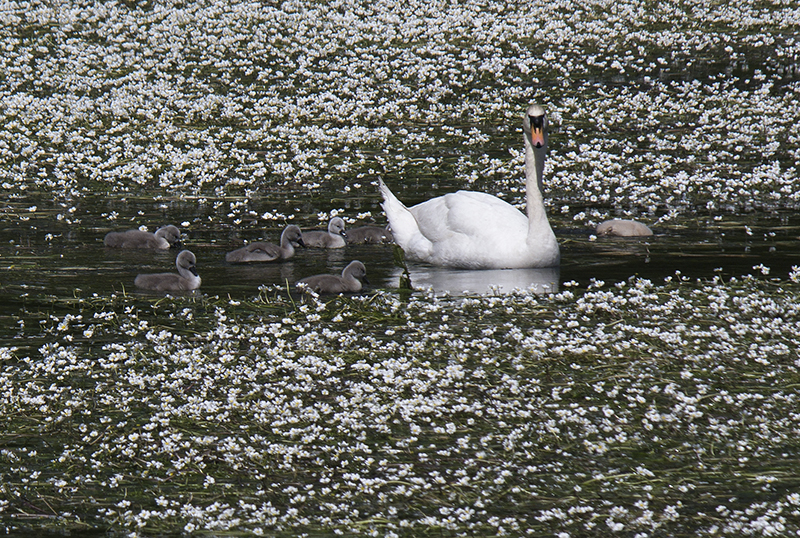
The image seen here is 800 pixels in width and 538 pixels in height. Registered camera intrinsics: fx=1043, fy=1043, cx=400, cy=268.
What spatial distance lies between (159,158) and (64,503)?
47.6 feet

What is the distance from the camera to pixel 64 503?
7516 mm

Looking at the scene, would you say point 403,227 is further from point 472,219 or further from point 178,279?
point 178,279

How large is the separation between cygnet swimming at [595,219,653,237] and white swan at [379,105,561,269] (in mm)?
1753

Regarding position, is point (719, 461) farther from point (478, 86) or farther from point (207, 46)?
point (207, 46)

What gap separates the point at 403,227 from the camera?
15.6 meters

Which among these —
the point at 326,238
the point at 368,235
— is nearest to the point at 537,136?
the point at 368,235

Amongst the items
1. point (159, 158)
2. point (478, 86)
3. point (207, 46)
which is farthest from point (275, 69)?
point (159, 158)

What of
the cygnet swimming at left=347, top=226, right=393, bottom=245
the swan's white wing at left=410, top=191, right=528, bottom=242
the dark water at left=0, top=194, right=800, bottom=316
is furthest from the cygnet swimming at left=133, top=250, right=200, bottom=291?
the swan's white wing at left=410, top=191, right=528, bottom=242

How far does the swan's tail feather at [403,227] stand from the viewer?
50.3 ft

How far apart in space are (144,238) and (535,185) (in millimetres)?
5793

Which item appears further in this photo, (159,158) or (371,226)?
(159,158)

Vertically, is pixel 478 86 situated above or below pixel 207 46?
below

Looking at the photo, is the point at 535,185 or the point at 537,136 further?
the point at 535,185

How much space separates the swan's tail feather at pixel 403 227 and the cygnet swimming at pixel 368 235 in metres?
0.31
